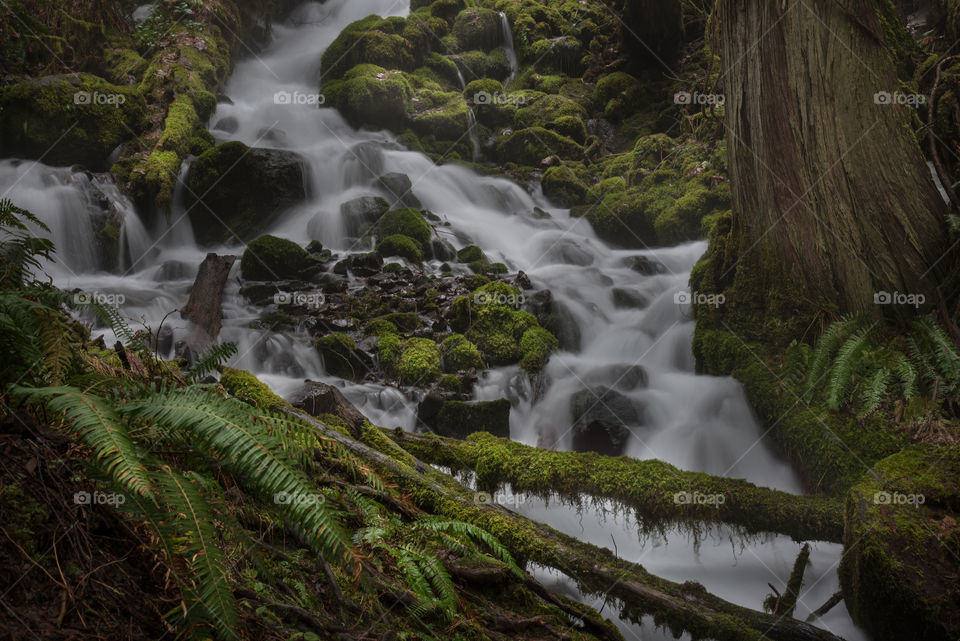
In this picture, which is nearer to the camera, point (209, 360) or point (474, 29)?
point (209, 360)

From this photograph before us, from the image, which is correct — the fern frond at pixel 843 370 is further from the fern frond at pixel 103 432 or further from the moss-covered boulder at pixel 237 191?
the moss-covered boulder at pixel 237 191

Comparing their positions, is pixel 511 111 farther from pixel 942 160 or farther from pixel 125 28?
pixel 942 160

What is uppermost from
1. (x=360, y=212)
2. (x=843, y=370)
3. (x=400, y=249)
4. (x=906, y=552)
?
(x=360, y=212)

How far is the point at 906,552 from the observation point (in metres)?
2.92

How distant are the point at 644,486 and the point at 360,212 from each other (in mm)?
7220

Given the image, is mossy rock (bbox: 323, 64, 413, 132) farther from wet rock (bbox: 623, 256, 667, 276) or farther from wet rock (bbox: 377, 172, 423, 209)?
wet rock (bbox: 623, 256, 667, 276)

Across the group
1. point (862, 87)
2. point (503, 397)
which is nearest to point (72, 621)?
point (503, 397)

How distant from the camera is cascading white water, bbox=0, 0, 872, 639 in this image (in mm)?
4883

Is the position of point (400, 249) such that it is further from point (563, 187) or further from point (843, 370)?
point (843, 370)

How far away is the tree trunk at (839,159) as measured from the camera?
502 centimetres

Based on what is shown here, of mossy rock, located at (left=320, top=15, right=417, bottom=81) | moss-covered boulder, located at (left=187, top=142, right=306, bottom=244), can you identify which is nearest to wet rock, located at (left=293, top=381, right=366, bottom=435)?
moss-covered boulder, located at (left=187, top=142, right=306, bottom=244)

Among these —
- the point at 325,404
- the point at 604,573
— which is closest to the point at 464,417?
the point at 325,404

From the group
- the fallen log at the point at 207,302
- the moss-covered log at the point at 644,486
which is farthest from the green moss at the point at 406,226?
the moss-covered log at the point at 644,486

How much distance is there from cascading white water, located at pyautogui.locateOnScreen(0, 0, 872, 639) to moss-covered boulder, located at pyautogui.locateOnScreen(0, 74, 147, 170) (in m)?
0.64
